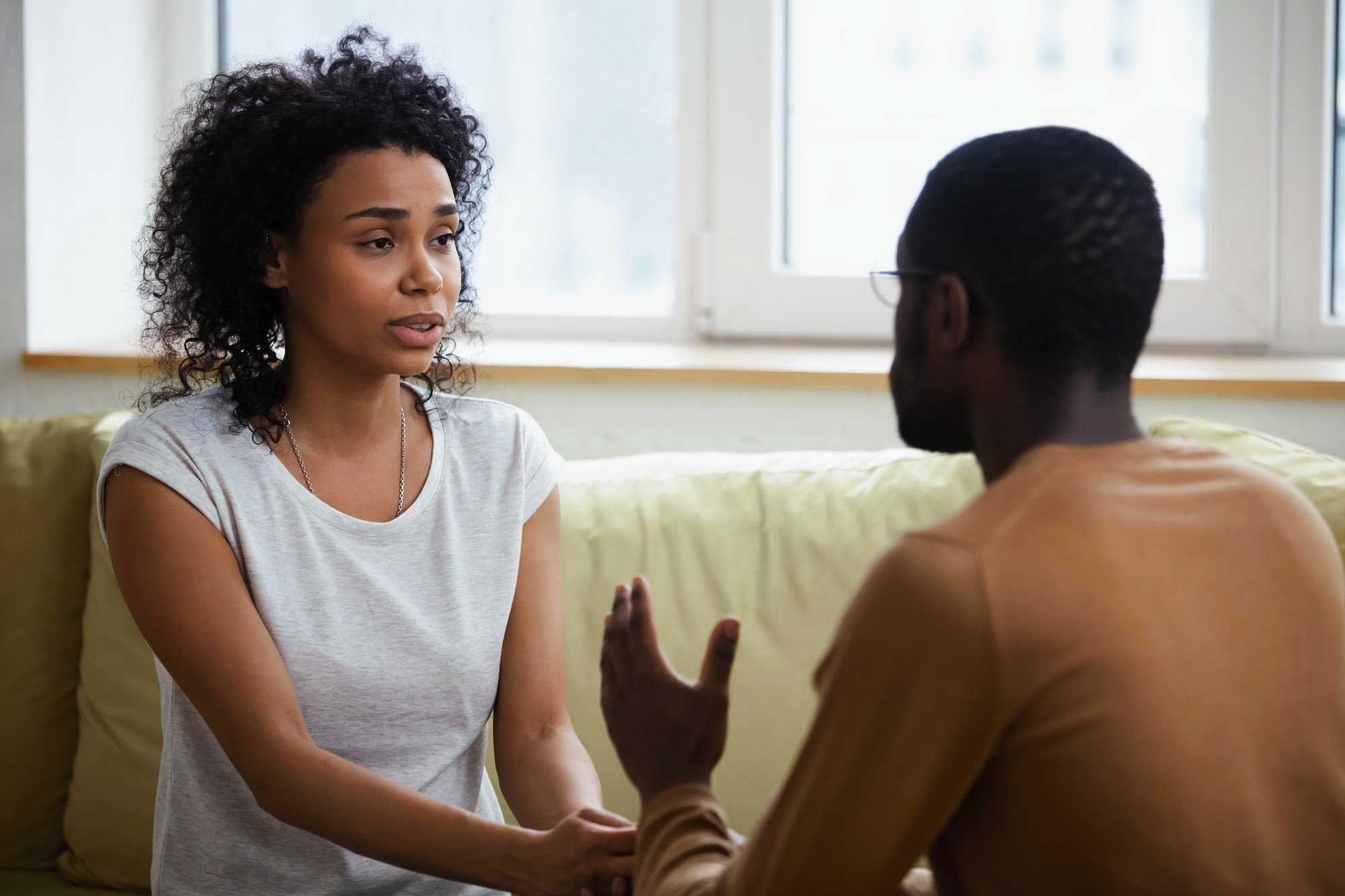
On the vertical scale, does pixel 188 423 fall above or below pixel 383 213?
below

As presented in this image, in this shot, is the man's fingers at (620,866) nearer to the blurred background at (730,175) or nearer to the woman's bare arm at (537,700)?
the woman's bare arm at (537,700)

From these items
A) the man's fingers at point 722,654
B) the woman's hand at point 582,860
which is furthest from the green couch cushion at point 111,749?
the man's fingers at point 722,654

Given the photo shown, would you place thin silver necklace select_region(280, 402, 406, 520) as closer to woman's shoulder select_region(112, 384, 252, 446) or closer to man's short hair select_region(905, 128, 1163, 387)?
woman's shoulder select_region(112, 384, 252, 446)

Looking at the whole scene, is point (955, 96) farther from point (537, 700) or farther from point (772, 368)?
point (537, 700)

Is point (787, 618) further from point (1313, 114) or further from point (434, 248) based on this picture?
point (1313, 114)

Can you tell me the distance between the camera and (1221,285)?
6.73ft

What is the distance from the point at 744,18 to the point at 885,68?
10.4 inches

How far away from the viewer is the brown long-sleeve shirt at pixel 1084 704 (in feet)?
1.99

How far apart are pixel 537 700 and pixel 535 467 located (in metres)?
0.25

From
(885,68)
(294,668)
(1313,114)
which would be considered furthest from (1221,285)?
(294,668)

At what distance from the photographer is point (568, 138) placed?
7.57 feet

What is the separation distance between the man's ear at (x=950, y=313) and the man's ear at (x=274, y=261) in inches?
29.7

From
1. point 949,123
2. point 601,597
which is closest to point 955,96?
point 949,123

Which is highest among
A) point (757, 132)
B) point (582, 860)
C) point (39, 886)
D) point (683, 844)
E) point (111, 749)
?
point (757, 132)
